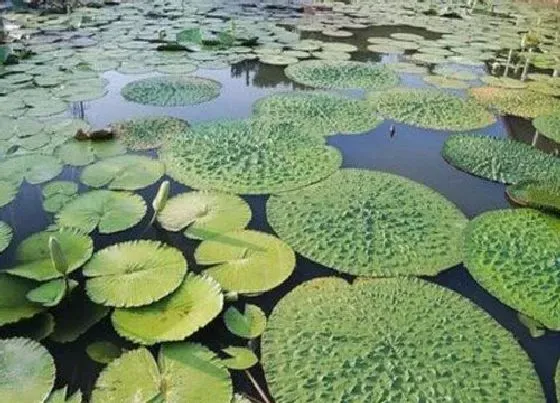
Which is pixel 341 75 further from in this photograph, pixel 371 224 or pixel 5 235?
pixel 5 235

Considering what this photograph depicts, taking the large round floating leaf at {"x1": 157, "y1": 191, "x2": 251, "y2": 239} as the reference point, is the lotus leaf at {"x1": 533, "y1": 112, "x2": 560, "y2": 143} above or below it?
above

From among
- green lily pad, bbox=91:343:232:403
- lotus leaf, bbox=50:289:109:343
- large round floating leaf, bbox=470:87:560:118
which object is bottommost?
lotus leaf, bbox=50:289:109:343

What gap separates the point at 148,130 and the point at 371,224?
4.86ft

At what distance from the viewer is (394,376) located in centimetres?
127

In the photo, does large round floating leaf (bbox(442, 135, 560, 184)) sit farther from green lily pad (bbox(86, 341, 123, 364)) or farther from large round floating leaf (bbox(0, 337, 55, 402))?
large round floating leaf (bbox(0, 337, 55, 402))

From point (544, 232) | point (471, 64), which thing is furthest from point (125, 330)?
point (471, 64)

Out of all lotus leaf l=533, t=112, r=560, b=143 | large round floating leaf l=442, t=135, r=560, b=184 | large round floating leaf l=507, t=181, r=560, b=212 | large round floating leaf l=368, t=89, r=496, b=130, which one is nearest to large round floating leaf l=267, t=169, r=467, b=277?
large round floating leaf l=507, t=181, r=560, b=212

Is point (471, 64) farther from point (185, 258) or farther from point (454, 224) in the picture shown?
point (185, 258)

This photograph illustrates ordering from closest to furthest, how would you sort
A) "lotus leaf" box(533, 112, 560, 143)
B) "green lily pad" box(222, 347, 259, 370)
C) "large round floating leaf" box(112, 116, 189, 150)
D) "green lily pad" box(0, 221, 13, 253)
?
"green lily pad" box(222, 347, 259, 370), "green lily pad" box(0, 221, 13, 253), "large round floating leaf" box(112, 116, 189, 150), "lotus leaf" box(533, 112, 560, 143)

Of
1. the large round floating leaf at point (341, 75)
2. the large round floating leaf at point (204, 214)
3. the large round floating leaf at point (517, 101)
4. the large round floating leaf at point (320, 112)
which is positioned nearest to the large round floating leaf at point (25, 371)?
the large round floating leaf at point (204, 214)

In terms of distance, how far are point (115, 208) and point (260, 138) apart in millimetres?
931

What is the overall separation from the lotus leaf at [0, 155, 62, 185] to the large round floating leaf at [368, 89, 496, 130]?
1.97 m

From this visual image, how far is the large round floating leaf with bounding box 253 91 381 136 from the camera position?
2803 millimetres

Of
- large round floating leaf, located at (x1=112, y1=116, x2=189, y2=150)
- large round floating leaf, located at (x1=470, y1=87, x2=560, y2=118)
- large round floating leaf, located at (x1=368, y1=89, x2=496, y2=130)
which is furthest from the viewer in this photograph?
large round floating leaf, located at (x1=470, y1=87, x2=560, y2=118)
